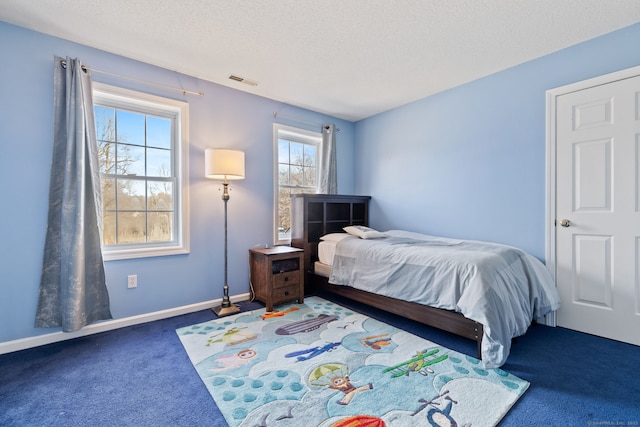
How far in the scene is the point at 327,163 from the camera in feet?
13.5

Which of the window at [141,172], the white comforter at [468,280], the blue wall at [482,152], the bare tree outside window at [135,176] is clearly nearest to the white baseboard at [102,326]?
the window at [141,172]

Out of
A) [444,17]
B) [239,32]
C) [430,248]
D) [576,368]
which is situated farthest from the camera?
[430,248]

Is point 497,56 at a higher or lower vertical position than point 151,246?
higher

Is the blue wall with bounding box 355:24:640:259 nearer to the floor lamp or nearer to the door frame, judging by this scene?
the door frame

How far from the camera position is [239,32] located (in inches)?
90.1

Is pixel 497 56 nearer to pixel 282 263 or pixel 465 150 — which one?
pixel 465 150

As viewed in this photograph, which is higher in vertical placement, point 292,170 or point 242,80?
point 242,80

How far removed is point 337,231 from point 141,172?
2.38 meters

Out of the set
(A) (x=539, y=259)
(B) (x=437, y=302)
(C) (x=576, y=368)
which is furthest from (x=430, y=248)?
(C) (x=576, y=368)

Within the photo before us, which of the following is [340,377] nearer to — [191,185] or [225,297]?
[225,297]

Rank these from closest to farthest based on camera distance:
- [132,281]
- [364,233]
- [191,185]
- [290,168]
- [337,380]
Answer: [337,380]
[132,281]
[191,185]
[364,233]
[290,168]

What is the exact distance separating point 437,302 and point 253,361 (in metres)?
1.43

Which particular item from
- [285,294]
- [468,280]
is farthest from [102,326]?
[468,280]

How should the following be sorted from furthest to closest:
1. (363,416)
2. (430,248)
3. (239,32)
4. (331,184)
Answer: (331,184)
(430,248)
(239,32)
(363,416)
